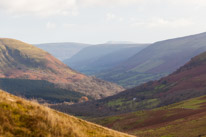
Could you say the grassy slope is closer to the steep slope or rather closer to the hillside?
the hillside

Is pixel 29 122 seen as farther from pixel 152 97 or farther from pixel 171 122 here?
pixel 152 97

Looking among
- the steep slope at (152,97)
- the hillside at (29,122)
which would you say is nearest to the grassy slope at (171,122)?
the hillside at (29,122)

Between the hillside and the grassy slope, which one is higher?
the hillside

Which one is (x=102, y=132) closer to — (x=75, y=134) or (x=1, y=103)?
(x=75, y=134)

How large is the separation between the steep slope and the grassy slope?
5346cm

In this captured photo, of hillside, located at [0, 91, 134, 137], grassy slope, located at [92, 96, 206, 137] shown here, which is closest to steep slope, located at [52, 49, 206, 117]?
grassy slope, located at [92, 96, 206, 137]

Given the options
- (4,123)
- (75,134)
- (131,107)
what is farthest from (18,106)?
(131,107)

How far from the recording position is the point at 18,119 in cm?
1691

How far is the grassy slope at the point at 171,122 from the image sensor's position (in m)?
45.2

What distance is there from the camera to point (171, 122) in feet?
201

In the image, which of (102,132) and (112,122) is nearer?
(102,132)

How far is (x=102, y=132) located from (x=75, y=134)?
176 inches

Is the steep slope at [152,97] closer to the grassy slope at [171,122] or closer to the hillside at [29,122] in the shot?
the grassy slope at [171,122]

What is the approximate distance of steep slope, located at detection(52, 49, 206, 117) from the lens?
14662 cm
